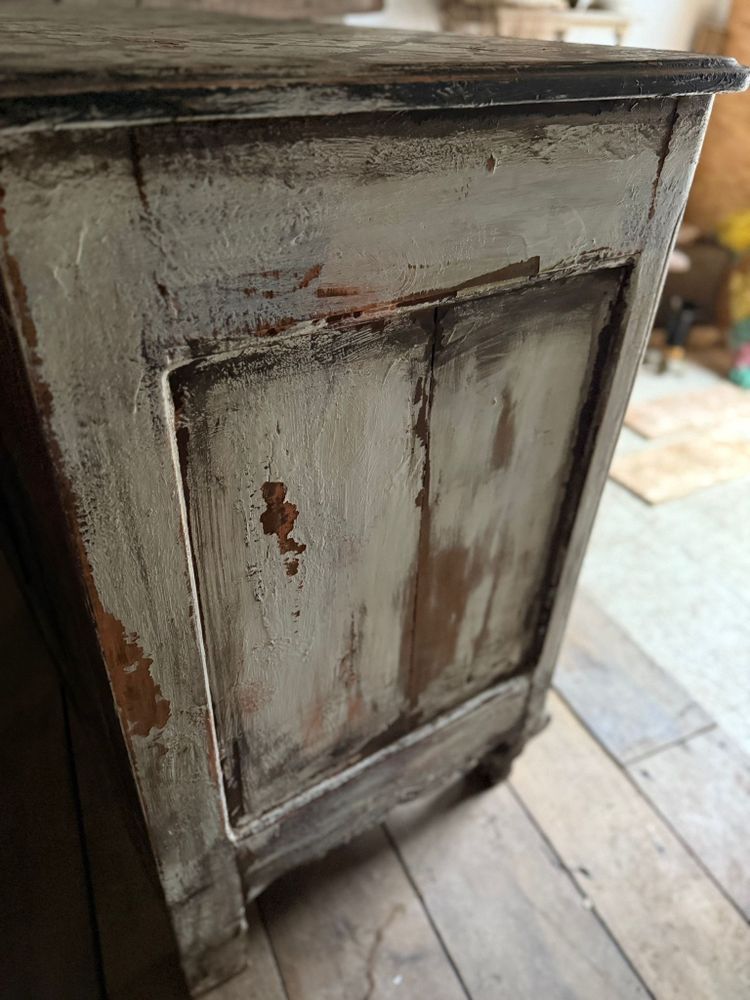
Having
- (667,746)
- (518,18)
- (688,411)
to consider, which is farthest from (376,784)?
(518,18)

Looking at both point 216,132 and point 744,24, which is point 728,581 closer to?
point 216,132

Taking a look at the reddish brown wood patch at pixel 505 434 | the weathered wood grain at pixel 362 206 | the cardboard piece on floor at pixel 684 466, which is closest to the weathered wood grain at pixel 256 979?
the reddish brown wood patch at pixel 505 434

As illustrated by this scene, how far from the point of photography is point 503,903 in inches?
37.8

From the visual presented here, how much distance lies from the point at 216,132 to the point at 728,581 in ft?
4.90

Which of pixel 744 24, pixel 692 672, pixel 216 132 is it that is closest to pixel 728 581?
pixel 692 672

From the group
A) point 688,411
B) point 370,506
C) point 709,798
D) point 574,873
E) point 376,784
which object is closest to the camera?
point 370,506

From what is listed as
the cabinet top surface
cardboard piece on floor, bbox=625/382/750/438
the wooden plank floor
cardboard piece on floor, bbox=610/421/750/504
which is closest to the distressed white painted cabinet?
the cabinet top surface

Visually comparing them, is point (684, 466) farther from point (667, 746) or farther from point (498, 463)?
point (498, 463)

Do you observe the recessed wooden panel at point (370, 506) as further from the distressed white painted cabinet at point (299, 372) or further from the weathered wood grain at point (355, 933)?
the weathered wood grain at point (355, 933)

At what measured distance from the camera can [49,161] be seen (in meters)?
0.37

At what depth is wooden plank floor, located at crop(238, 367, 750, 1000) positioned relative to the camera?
35.1 inches

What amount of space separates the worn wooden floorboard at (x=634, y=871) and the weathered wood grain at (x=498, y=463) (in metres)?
0.33

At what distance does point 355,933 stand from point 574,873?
317 millimetres

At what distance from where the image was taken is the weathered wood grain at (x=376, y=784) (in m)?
0.80
